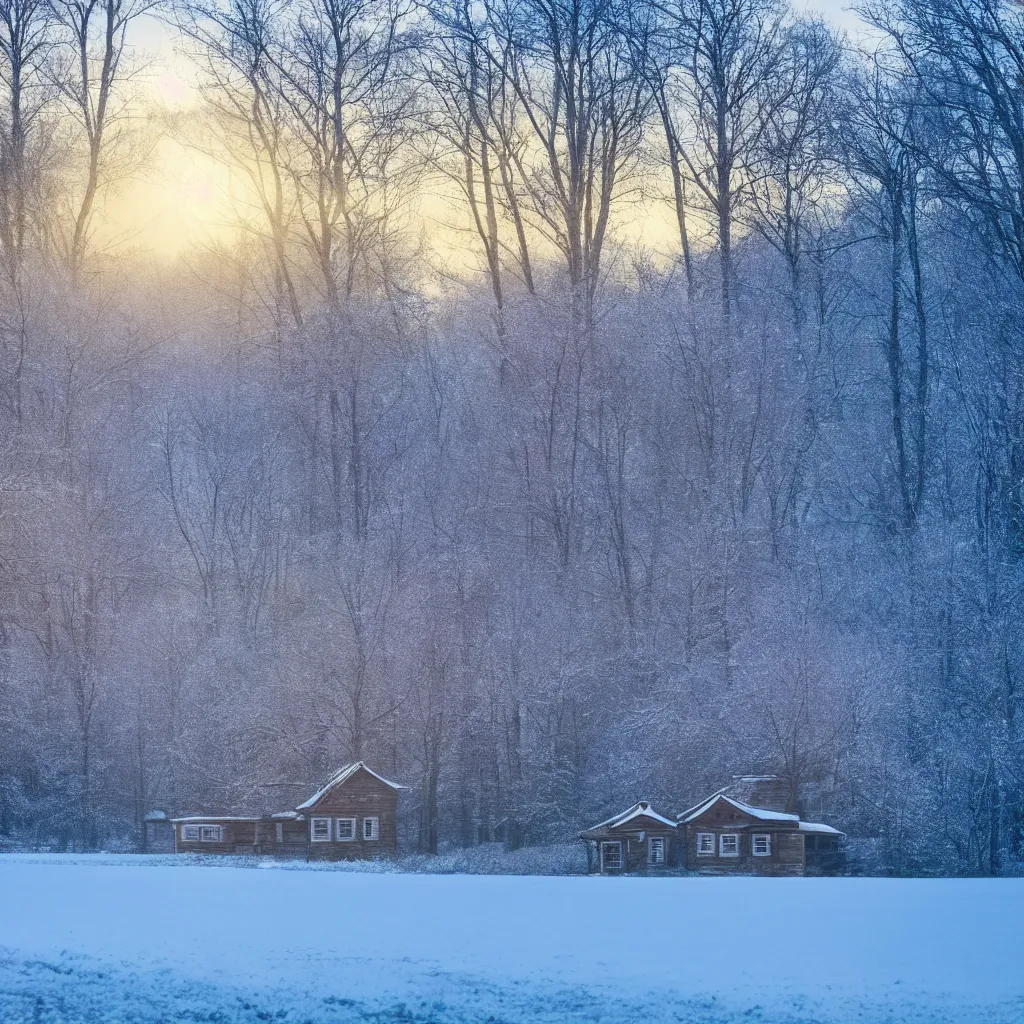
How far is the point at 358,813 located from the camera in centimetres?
2648

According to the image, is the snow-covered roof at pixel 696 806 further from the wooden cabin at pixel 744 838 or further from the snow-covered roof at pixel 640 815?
the snow-covered roof at pixel 640 815

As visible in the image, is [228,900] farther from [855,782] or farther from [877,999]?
[855,782]

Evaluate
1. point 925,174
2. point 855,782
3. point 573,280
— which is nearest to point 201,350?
point 573,280

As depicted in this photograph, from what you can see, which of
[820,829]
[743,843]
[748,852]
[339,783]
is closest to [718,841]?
[743,843]

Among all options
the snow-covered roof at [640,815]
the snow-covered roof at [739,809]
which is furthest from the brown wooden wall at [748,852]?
the snow-covered roof at [640,815]

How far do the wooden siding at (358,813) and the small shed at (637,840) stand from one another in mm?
5075

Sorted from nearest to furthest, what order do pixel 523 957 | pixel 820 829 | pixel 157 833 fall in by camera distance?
1. pixel 523 957
2. pixel 820 829
3. pixel 157 833

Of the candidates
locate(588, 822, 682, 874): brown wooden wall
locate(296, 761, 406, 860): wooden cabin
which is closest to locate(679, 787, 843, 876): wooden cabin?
locate(588, 822, 682, 874): brown wooden wall

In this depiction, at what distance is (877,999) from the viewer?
437 inches

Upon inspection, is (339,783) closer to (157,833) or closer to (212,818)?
(212,818)

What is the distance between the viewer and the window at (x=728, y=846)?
22.8 m

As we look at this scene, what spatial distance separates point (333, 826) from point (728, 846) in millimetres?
8116

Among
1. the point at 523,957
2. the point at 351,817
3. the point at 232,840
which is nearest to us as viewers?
the point at 523,957

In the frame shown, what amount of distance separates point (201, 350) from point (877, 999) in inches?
1587
